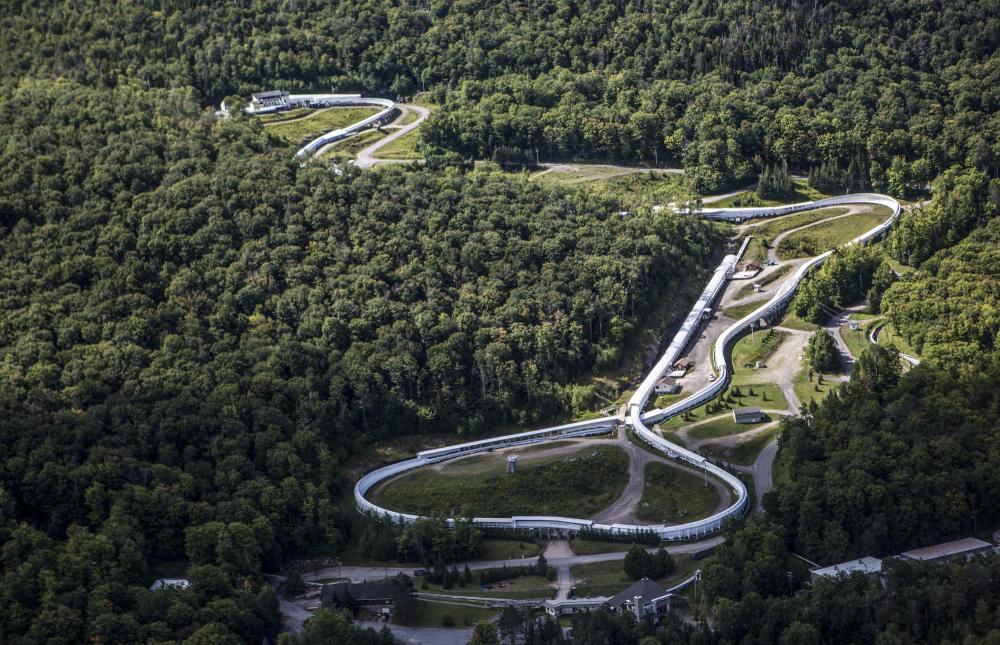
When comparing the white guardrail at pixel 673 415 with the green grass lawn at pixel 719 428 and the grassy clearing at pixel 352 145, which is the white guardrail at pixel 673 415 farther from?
the grassy clearing at pixel 352 145

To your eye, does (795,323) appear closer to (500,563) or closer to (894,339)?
(894,339)

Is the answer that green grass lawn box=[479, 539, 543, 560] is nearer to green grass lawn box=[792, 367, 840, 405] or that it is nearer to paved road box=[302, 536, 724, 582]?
paved road box=[302, 536, 724, 582]

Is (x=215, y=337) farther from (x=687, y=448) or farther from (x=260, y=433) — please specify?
(x=687, y=448)

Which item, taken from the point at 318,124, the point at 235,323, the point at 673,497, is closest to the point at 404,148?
the point at 318,124

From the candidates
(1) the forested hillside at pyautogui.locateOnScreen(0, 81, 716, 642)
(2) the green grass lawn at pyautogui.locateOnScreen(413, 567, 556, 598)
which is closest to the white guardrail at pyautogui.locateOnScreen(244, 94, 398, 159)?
(1) the forested hillside at pyautogui.locateOnScreen(0, 81, 716, 642)

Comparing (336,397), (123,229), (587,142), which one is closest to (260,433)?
(336,397)
